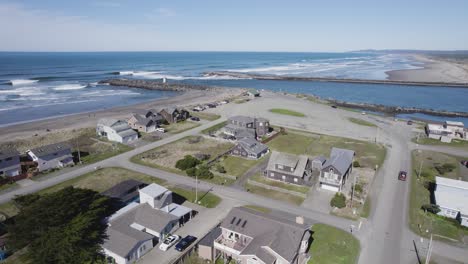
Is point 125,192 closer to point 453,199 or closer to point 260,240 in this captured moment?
point 260,240

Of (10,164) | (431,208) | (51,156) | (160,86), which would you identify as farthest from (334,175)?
(160,86)

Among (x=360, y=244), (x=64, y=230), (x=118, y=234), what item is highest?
(x=64, y=230)

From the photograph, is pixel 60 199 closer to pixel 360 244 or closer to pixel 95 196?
pixel 95 196

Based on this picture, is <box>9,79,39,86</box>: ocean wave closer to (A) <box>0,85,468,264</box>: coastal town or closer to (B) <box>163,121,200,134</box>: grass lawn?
(A) <box>0,85,468,264</box>: coastal town

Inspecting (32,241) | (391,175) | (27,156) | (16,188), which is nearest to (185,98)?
(27,156)

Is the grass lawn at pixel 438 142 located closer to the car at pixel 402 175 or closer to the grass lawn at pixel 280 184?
the car at pixel 402 175

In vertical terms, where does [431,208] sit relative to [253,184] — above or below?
above
